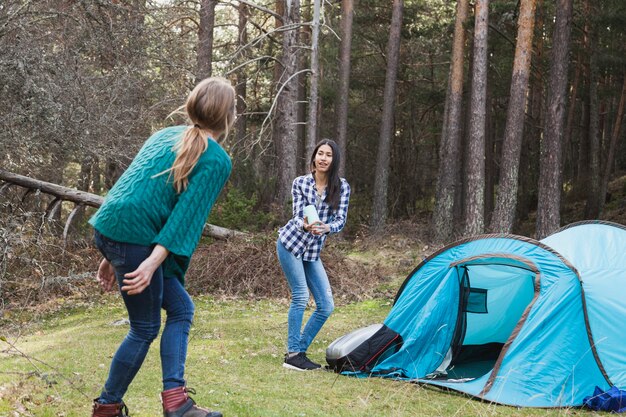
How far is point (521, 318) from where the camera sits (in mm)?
5418

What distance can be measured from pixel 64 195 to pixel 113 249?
8.28 meters

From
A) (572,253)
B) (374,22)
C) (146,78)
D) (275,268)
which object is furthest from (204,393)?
(374,22)

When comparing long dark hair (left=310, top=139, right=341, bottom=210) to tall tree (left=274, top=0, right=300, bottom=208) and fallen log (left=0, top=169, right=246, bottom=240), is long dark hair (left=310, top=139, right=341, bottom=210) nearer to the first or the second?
fallen log (left=0, top=169, right=246, bottom=240)

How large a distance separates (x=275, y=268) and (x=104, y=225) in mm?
7345

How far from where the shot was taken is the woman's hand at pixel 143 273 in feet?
9.80

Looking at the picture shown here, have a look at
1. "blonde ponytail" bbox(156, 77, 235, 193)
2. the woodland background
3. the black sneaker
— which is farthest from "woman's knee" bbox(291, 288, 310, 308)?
"blonde ponytail" bbox(156, 77, 235, 193)

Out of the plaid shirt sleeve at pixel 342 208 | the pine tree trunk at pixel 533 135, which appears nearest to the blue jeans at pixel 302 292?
the plaid shirt sleeve at pixel 342 208

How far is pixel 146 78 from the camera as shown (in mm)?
11547

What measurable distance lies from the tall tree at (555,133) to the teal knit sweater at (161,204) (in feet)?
41.4

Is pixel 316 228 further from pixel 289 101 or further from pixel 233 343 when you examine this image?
pixel 289 101

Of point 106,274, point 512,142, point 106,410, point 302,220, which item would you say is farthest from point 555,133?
point 106,410

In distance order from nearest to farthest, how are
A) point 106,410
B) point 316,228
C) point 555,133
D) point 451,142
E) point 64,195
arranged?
point 106,410 < point 316,228 < point 64,195 < point 555,133 < point 451,142

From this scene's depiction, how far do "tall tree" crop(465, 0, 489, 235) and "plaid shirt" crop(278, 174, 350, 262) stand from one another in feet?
30.3

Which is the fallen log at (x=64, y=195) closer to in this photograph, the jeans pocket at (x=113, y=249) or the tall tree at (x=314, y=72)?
the tall tree at (x=314, y=72)
